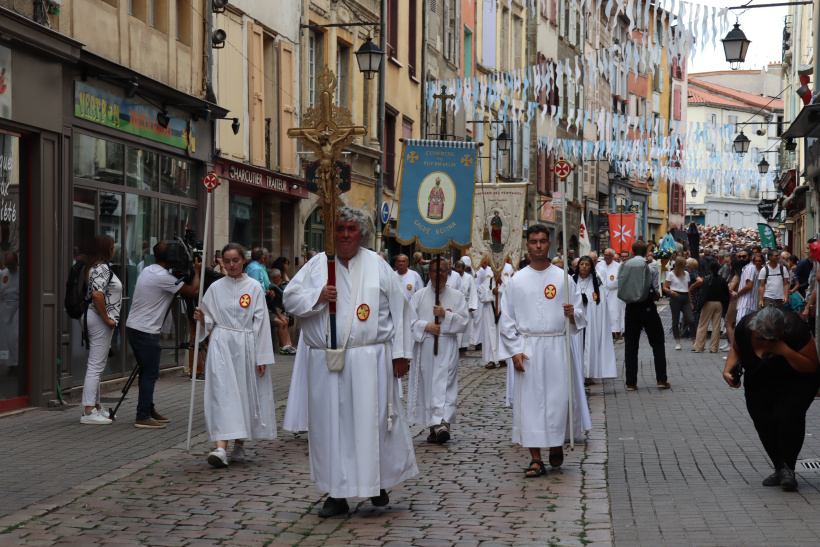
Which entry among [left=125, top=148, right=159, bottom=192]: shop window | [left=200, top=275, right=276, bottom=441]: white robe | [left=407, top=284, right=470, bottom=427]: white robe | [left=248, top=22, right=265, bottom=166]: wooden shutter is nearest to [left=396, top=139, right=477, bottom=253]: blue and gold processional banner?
[left=407, top=284, right=470, bottom=427]: white robe

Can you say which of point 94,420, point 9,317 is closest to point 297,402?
point 94,420

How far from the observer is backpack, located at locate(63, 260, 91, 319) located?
11.7 metres

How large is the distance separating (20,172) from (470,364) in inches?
367

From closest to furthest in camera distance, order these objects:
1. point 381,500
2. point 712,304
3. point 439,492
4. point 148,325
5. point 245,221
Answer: point 381,500 < point 439,492 < point 148,325 < point 245,221 < point 712,304

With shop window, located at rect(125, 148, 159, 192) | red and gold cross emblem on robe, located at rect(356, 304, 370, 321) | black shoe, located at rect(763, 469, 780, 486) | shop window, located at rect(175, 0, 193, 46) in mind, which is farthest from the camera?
shop window, located at rect(175, 0, 193, 46)

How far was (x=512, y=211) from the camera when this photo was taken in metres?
20.1

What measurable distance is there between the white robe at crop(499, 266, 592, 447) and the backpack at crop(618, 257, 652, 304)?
6483mm

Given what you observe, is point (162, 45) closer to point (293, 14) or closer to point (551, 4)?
point (293, 14)

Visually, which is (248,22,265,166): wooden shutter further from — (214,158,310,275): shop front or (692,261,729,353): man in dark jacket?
(692,261,729,353): man in dark jacket

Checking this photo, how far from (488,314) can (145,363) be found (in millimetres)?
10424

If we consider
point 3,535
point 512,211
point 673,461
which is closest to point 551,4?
point 512,211

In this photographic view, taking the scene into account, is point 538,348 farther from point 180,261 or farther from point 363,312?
point 180,261

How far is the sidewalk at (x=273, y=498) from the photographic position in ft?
22.6

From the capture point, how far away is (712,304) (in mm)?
22219
